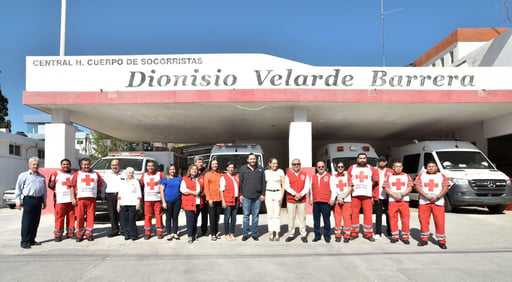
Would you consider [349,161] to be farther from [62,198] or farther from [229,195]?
[62,198]

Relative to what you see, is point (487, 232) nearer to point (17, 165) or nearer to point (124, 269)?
point (124, 269)

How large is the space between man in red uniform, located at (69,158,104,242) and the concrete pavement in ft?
0.90

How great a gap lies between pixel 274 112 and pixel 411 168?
5.86 meters

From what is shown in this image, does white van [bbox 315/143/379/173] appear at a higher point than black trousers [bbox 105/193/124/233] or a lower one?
higher

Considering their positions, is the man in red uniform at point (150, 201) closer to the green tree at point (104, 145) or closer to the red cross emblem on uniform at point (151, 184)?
the red cross emblem on uniform at point (151, 184)

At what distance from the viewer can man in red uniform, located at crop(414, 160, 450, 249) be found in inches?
273

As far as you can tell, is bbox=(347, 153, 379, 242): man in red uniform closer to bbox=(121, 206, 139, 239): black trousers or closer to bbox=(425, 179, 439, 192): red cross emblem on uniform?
bbox=(425, 179, 439, 192): red cross emblem on uniform

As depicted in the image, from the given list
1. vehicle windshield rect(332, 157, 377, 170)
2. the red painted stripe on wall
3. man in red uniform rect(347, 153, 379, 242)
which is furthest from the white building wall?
man in red uniform rect(347, 153, 379, 242)

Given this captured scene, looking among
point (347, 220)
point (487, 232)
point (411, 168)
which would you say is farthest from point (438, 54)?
point (347, 220)

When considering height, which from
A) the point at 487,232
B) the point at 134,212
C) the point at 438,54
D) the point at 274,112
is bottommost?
the point at 487,232

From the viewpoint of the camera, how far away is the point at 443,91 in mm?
11688

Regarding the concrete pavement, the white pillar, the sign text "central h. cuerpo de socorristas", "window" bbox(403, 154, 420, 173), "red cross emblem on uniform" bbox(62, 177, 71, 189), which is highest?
the sign text "central h. cuerpo de socorristas"

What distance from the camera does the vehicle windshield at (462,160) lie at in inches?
493

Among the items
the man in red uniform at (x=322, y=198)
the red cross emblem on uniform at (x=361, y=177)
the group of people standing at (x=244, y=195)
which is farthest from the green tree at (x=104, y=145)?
the red cross emblem on uniform at (x=361, y=177)
